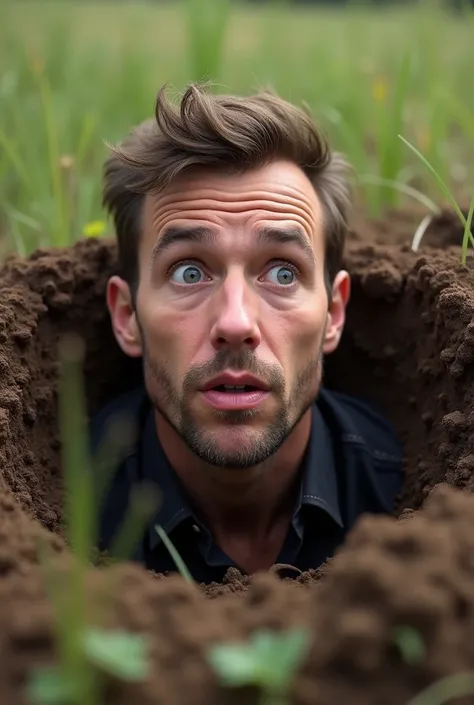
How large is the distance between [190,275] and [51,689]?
119 centimetres

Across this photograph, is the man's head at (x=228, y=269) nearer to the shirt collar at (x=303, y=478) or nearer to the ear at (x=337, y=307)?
the ear at (x=337, y=307)

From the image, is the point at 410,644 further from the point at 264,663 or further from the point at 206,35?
the point at 206,35

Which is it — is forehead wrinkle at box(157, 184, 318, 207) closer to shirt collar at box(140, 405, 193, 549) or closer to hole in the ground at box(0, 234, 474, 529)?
hole in the ground at box(0, 234, 474, 529)

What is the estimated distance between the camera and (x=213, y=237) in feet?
6.34

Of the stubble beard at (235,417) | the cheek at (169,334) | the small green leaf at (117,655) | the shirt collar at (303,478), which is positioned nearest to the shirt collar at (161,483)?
the shirt collar at (303,478)

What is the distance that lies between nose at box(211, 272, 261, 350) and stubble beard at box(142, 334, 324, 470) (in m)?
0.03

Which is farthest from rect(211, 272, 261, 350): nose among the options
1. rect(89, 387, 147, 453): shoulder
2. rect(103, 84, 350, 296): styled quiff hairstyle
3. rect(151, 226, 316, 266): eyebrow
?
rect(89, 387, 147, 453): shoulder

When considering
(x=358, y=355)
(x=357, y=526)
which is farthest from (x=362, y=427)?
(x=357, y=526)

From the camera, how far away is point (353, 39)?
439 centimetres

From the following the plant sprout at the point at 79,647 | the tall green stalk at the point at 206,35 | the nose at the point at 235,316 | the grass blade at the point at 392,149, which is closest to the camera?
the plant sprout at the point at 79,647

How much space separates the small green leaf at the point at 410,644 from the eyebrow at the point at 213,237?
44.4 inches

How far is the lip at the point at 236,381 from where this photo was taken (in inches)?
71.6

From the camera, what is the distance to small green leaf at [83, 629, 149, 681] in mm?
876

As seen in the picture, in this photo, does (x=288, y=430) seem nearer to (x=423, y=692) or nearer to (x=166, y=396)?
(x=166, y=396)
